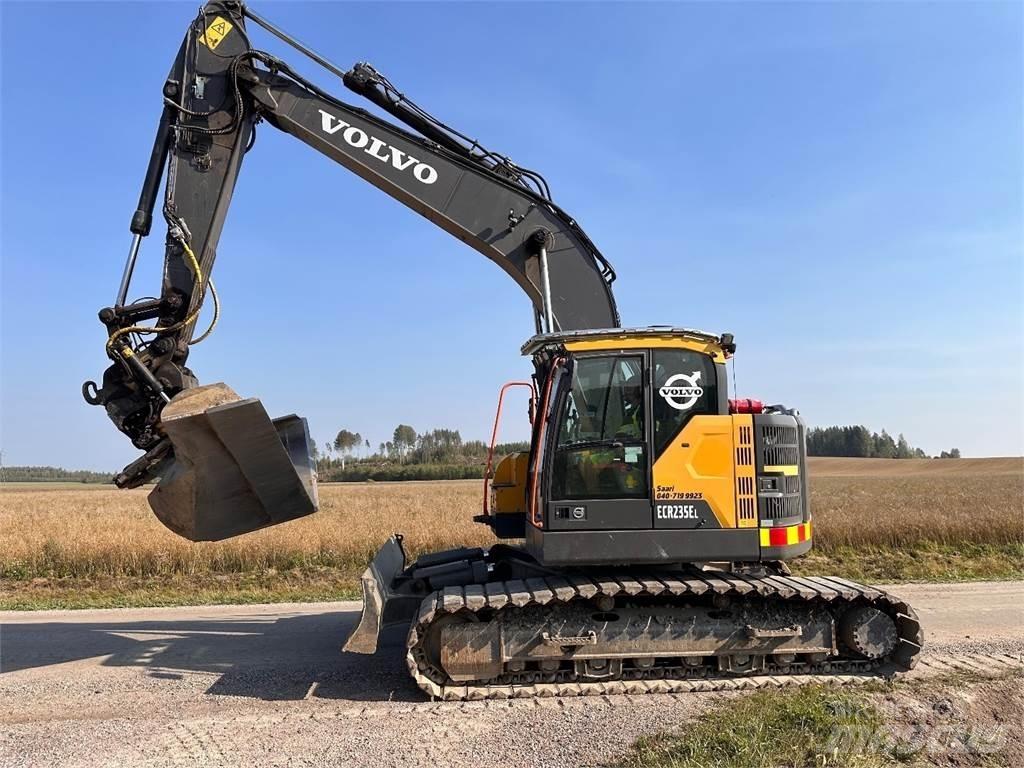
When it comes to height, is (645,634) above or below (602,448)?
below

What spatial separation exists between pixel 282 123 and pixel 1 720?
19.6ft

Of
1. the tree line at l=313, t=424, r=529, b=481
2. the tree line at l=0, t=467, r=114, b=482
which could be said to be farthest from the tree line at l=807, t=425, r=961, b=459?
the tree line at l=0, t=467, r=114, b=482

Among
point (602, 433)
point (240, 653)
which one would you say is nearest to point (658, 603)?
point (602, 433)

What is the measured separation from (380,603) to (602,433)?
2.49 meters

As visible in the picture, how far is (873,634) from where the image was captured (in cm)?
678

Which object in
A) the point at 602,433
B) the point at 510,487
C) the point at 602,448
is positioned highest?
the point at 602,433

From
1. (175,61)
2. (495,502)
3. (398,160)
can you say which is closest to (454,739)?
(495,502)

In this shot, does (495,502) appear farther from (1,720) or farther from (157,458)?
(1,720)

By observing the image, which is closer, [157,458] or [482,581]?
[157,458]

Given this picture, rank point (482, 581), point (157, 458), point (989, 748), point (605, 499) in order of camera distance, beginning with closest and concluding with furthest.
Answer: point (989, 748)
point (605, 499)
point (157, 458)
point (482, 581)

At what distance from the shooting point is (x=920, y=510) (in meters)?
18.8

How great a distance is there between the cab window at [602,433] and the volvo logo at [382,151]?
2.81 metres

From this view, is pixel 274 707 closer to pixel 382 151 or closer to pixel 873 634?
pixel 873 634

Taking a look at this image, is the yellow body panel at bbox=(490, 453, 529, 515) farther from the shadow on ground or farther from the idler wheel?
the idler wheel
